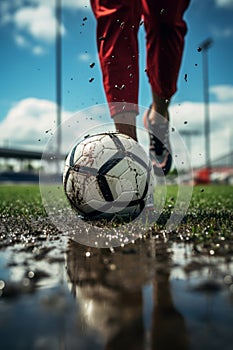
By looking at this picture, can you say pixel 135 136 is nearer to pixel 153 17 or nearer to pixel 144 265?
pixel 153 17

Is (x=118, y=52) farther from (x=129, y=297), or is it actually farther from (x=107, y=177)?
(x=129, y=297)

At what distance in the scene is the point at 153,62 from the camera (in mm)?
3641

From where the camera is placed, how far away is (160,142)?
385cm

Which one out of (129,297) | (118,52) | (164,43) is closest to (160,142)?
(164,43)

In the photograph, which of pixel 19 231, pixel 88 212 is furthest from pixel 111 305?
pixel 88 212

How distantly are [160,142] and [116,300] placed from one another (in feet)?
9.53

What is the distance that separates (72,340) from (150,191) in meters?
2.11

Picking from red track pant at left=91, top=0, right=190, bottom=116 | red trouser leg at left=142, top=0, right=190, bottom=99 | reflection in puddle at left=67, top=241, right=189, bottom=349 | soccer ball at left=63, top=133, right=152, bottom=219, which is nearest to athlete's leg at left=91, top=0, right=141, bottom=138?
red track pant at left=91, top=0, right=190, bottom=116

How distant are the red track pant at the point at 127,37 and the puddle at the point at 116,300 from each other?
1.84 m

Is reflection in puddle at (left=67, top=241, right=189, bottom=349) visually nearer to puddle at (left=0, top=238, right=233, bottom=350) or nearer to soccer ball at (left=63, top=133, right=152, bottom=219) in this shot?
puddle at (left=0, top=238, right=233, bottom=350)

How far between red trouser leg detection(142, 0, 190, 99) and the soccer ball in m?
1.20

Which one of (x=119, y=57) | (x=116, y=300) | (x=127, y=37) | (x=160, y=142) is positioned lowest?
(x=116, y=300)

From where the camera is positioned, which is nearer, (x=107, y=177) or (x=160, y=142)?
(x=107, y=177)

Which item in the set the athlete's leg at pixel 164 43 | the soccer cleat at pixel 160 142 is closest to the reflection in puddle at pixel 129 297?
the soccer cleat at pixel 160 142
